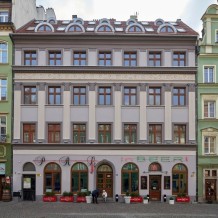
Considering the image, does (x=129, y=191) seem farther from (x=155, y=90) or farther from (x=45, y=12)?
(x=45, y=12)

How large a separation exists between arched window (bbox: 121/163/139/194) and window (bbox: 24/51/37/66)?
13334 millimetres

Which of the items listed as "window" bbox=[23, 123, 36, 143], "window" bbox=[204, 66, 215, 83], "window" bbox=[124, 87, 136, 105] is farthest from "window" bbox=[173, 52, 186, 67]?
"window" bbox=[23, 123, 36, 143]

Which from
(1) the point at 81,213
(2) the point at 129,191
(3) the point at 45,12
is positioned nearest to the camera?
(1) the point at 81,213

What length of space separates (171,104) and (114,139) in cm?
641

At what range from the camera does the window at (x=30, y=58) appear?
50.3 m

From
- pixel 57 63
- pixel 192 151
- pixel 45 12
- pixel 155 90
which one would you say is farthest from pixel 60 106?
pixel 45 12

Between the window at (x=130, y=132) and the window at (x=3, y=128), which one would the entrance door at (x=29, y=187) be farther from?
the window at (x=130, y=132)

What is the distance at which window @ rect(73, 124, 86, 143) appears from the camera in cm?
4972

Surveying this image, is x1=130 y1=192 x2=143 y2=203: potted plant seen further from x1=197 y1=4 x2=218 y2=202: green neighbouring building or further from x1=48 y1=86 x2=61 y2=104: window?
x1=48 y1=86 x2=61 y2=104: window

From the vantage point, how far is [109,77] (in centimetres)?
5006

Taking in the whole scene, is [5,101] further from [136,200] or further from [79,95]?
[136,200]

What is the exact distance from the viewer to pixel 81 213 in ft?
121

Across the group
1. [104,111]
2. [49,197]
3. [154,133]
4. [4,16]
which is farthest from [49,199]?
[4,16]

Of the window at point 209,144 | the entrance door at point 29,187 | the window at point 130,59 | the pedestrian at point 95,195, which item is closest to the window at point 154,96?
the window at point 130,59
